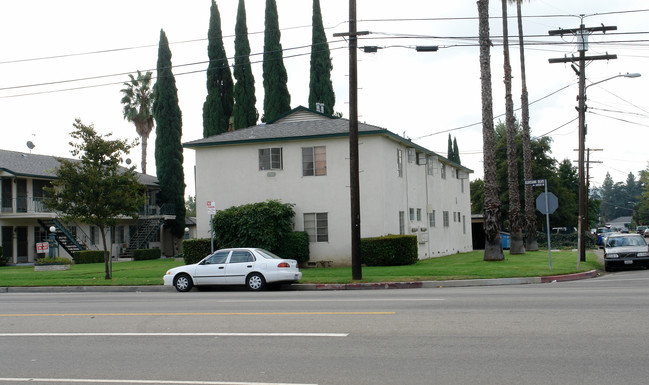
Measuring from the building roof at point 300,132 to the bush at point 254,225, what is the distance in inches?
130

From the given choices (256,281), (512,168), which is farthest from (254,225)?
(512,168)

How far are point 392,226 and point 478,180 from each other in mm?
46882

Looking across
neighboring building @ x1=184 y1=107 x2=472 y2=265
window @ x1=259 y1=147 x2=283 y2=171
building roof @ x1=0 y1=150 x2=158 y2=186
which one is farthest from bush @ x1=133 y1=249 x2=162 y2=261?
window @ x1=259 y1=147 x2=283 y2=171

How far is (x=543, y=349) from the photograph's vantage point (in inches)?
→ 310

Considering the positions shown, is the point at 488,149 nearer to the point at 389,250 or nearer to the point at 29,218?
the point at 389,250

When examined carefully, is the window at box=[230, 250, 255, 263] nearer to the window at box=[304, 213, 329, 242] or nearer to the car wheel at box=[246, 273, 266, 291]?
the car wheel at box=[246, 273, 266, 291]

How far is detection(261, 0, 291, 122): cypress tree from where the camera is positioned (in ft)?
162

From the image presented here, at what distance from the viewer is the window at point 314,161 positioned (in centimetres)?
2812

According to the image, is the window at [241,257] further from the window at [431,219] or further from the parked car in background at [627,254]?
the window at [431,219]

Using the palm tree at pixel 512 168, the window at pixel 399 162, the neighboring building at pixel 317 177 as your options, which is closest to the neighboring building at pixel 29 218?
the neighboring building at pixel 317 177

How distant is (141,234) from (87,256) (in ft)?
26.7

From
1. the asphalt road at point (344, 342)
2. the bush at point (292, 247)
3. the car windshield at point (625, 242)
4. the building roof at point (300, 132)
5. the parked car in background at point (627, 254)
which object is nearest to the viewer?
the asphalt road at point (344, 342)

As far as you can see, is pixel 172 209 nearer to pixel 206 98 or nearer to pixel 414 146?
pixel 206 98

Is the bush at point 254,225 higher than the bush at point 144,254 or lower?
higher
